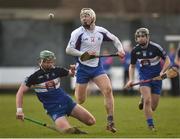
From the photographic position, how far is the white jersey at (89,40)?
55.4 feet

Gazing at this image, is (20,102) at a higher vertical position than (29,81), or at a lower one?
lower

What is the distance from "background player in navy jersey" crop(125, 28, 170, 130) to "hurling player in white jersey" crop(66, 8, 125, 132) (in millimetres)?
578

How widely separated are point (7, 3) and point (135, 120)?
27129mm

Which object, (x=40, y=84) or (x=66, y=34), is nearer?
(x=40, y=84)

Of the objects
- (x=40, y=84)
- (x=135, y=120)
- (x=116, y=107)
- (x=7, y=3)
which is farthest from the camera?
(x=7, y=3)

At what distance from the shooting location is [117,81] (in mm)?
36188

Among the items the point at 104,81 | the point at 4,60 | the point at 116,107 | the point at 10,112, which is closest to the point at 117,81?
the point at 4,60

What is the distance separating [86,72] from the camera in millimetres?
17125

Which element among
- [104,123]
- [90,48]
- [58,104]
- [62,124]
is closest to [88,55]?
[90,48]

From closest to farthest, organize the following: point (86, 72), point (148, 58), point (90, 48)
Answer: point (90, 48) → point (86, 72) → point (148, 58)

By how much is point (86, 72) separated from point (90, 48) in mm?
533

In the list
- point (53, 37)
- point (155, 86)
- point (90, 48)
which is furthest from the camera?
point (53, 37)

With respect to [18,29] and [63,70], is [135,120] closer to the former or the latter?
[63,70]

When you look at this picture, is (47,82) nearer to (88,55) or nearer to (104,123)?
(88,55)
